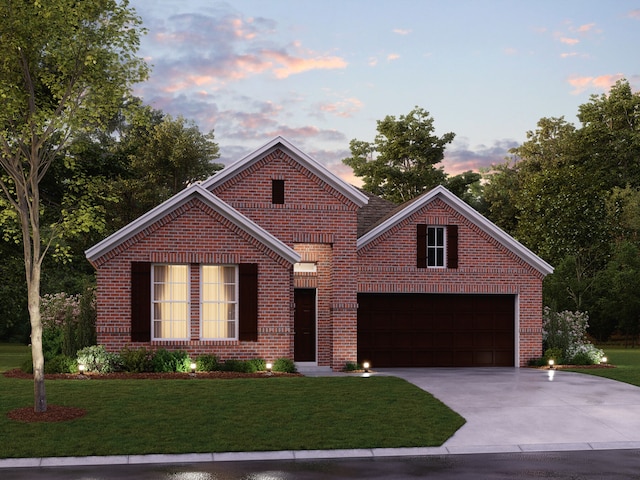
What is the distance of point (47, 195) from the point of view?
111ft

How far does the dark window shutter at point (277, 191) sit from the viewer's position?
25125 millimetres

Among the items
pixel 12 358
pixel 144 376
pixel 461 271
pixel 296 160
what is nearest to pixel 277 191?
pixel 296 160

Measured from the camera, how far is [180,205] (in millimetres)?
22703

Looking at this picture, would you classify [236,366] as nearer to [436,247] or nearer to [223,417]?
[223,417]

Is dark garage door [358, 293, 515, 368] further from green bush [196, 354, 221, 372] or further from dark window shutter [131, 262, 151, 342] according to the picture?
dark window shutter [131, 262, 151, 342]

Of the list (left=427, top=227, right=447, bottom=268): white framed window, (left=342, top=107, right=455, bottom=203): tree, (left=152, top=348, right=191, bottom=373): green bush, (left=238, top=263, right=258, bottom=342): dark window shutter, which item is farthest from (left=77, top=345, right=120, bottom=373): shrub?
(left=342, top=107, right=455, bottom=203): tree

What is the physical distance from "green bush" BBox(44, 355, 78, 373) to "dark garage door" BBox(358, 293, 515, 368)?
927 centimetres

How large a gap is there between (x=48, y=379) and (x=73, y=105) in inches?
297

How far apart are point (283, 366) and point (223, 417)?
290 inches

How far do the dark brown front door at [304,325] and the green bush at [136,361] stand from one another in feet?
18.3

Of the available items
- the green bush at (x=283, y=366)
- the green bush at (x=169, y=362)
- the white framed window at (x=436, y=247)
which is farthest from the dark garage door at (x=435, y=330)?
the green bush at (x=169, y=362)

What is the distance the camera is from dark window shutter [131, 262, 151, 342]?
22.3m

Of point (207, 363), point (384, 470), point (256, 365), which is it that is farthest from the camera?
point (256, 365)

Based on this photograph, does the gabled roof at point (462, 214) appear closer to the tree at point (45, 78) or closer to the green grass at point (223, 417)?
the green grass at point (223, 417)
